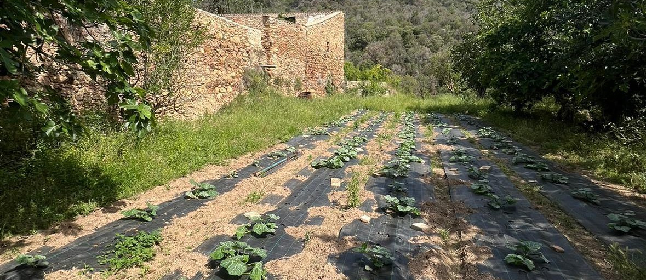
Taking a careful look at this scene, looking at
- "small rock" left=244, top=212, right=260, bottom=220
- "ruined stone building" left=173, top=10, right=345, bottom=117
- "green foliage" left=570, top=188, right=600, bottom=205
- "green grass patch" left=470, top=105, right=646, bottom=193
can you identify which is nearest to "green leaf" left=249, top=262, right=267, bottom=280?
"small rock" left=244, top=212, right=260, bottom=220

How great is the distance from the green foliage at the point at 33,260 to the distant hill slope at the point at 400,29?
29.6m

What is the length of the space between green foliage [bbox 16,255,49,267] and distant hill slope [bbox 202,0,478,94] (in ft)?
97.1

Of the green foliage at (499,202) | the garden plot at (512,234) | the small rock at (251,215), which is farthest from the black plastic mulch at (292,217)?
the green foliage at (499,202)

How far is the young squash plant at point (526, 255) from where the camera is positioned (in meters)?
2.97

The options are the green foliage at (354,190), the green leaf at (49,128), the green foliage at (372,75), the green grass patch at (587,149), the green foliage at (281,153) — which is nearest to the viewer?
the green leaf at (49,128)

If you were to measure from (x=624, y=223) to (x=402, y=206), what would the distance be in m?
2.36

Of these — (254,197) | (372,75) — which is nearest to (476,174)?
(254,197)

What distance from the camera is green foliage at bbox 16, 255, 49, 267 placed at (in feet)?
9.13

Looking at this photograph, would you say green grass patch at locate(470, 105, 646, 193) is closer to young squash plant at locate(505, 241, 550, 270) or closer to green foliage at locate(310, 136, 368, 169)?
young squash plant at locate(505, 241, 550, 270)

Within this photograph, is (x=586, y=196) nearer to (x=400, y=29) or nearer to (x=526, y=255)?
(x=526, y=255)

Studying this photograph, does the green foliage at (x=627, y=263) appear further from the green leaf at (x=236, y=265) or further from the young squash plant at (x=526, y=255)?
the green leaf at (x=236, y=265)

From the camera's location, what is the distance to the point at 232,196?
475 cm

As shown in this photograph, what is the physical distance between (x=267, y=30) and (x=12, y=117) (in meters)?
12.5

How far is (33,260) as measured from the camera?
111 inches
